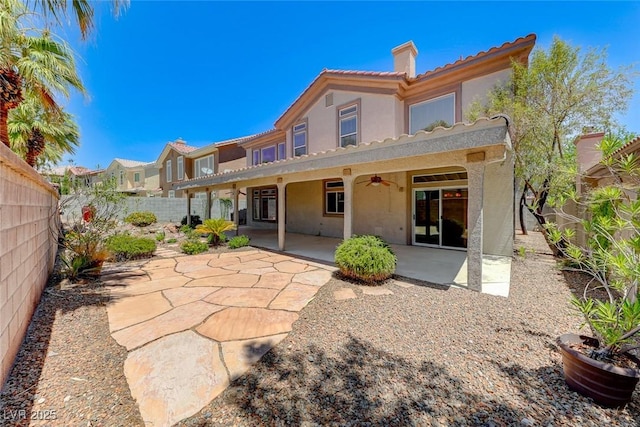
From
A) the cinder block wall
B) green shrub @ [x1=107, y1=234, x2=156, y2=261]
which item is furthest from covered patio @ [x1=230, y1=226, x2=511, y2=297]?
the cinder block wall

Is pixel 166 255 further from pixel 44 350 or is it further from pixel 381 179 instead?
pixel 381 179

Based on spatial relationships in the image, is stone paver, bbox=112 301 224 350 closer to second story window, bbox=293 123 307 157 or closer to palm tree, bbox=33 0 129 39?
palm tree, bbox=33 0 129 39

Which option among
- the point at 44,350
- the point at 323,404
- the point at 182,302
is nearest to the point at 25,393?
the point at 44,350

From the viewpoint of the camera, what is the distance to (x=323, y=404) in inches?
93.7

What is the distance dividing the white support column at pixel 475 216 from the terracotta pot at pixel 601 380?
263 centimetres

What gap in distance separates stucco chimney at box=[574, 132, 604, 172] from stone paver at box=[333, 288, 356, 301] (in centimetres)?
801

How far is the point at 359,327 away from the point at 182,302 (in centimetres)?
325

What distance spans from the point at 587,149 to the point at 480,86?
369 centimetres

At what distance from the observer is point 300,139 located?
1309cm

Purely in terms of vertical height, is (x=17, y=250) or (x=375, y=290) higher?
(x=17, y=250)

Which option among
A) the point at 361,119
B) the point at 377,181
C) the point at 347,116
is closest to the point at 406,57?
the point at 361,119

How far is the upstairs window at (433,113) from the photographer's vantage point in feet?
29.6

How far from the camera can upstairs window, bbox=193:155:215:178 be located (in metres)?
20.8

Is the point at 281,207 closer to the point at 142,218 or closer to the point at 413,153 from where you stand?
the point at 413,153
